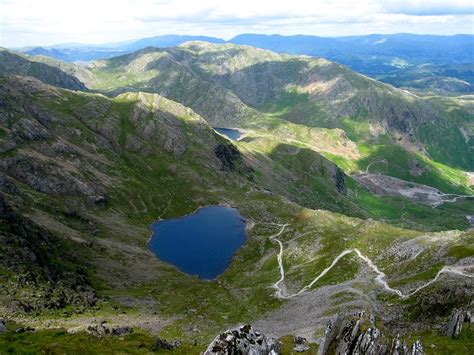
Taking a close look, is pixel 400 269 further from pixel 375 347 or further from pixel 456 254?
pixel 375 347

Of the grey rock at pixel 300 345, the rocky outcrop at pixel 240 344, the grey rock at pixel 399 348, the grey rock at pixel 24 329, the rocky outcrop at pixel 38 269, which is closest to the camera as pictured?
the grey rock at pixel 399 348

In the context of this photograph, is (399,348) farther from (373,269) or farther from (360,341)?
(373,269)

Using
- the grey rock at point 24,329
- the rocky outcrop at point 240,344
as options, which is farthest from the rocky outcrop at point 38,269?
the rocky outcrop at point 240,344

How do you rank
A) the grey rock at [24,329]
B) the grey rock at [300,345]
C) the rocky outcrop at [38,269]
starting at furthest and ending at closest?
the rocky outcrop at [38,269] < the grey rock at [300,345] < the grey rock at [24,329]

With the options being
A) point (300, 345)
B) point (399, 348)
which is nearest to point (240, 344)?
point (399, 348)

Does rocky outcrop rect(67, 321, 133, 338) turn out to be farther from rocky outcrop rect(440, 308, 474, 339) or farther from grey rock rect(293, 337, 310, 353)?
rocky outcrop rect(440, 308, 474, 339)

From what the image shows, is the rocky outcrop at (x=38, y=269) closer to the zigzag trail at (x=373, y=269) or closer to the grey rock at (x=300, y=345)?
the grey rock at (x=300, y=345)

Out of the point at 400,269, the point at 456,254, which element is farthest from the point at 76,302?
the point at 456,254
